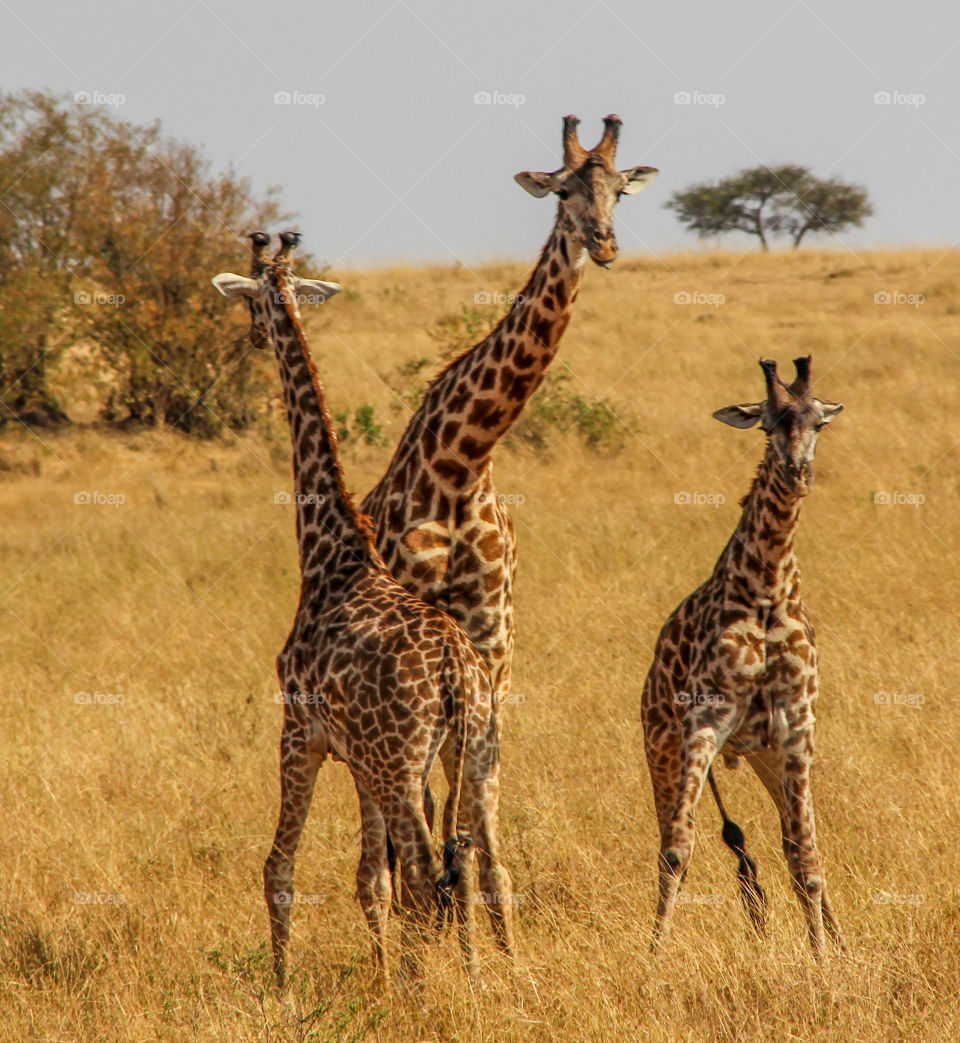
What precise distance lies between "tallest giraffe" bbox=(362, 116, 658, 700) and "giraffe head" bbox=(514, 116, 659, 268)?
3cm

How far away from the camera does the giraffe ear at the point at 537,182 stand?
5703mm

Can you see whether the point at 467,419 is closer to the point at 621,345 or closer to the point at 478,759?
the point at 478,759

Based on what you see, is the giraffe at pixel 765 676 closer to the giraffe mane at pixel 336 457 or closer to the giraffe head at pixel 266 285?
the giraffe mane at pixel 336 457

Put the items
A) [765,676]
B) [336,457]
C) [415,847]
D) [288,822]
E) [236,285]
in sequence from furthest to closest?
[236,285] < [336,457] < [765,676] < [288,822] < [415,847]

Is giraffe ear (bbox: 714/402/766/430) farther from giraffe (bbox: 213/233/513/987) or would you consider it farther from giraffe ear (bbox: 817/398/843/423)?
giraffe (bbox: 213/233/513/987)

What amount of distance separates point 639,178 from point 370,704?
2.91 metres

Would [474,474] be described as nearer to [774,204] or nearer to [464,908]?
[464,908]

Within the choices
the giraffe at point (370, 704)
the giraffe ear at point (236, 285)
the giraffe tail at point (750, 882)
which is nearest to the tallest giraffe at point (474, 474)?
the giraffe at point (370, 704)

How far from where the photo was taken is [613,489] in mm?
16422

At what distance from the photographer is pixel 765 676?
571 centimetres

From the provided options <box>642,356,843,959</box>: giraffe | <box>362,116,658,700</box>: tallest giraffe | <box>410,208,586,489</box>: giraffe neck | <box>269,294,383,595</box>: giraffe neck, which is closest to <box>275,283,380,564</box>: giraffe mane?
<box>269,294,383,595</box>: giraffe neck

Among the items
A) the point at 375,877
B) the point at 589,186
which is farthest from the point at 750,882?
the point at 589,186

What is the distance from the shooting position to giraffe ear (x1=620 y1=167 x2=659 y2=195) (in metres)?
5.90

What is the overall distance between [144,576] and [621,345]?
14780 millimetres
